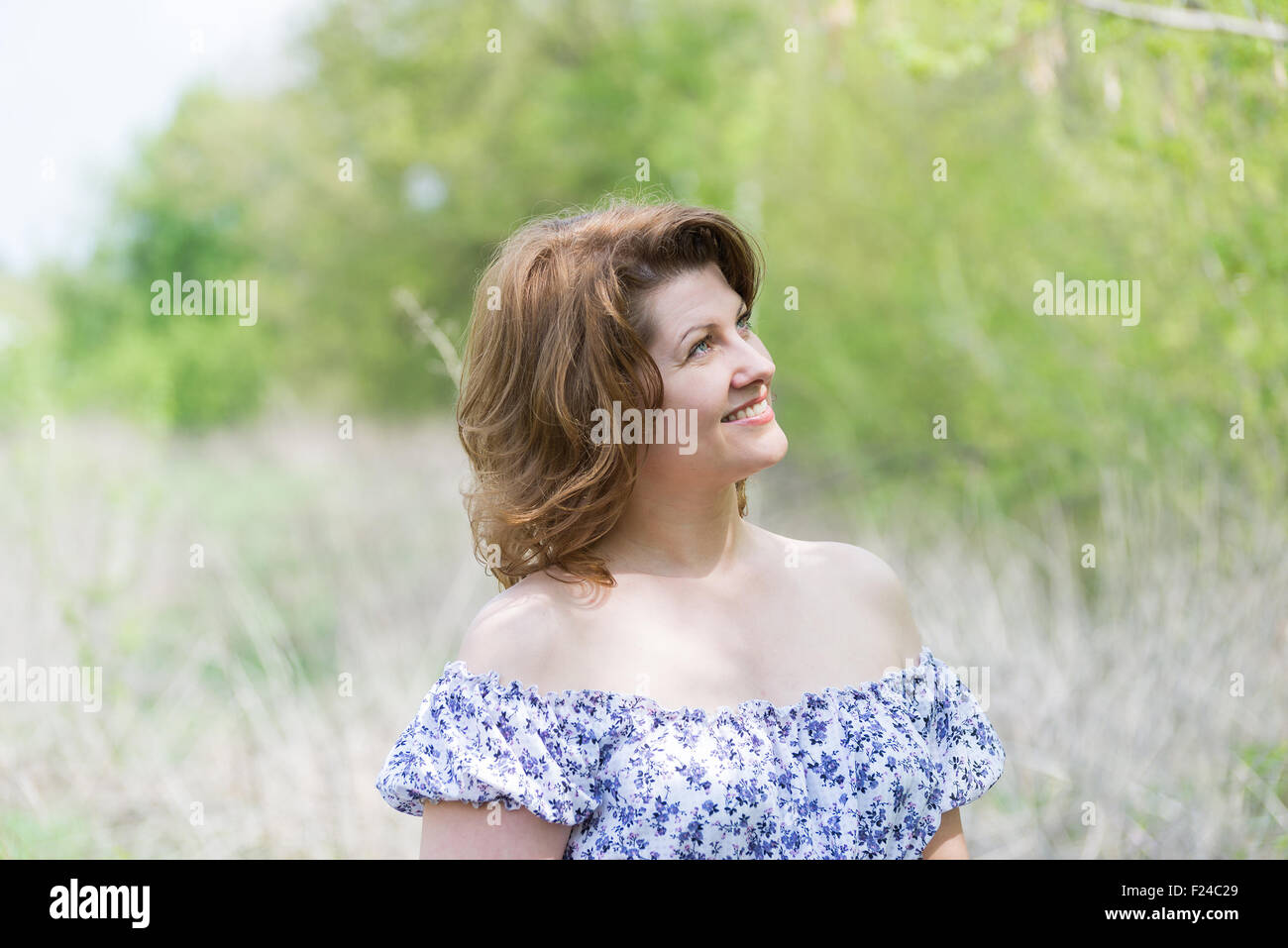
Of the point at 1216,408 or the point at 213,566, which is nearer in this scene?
the point at 1216,408

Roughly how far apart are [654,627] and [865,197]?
6859 millimetres

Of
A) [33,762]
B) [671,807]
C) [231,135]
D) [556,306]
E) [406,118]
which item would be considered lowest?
[33,762]

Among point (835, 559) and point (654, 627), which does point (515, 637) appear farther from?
point (835, 559)

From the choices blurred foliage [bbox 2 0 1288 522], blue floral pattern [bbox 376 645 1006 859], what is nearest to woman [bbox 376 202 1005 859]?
blue floral pattern [bbox 376 645 1006 859]

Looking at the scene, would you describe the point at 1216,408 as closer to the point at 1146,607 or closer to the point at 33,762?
the point at 1146,607

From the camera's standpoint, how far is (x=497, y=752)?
160 cm

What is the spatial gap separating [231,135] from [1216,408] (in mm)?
16201

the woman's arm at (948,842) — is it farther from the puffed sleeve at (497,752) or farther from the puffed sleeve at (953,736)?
the puffed sleeve at (497,752)

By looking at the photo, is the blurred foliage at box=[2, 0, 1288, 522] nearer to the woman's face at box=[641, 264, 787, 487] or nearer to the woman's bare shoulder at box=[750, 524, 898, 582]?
the woman's face at box=[641, 264, 787, 487]

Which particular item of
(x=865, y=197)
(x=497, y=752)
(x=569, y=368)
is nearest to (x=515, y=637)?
(x=497, y=752)

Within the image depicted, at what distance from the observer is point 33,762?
13.7 ft

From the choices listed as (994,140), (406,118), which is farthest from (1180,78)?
(406,118)

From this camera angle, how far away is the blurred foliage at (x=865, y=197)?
434 centimetres

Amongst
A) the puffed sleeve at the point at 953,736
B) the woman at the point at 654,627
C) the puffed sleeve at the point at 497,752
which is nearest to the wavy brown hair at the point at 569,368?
the woman at the point at 654,627
